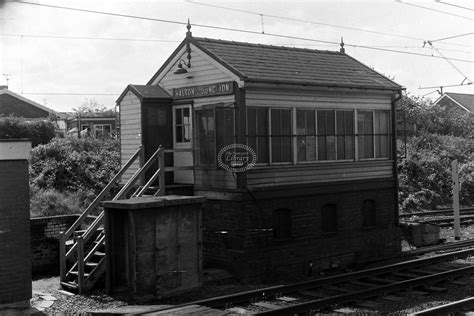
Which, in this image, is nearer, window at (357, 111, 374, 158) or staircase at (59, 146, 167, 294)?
staircase at (59, 146, 167, 294)

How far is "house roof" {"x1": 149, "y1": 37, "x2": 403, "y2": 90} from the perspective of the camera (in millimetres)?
15125

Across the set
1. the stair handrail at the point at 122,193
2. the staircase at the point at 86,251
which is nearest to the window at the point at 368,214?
the staircase at the point at 86,251

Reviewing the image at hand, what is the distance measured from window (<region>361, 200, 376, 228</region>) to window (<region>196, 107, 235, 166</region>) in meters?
5.24

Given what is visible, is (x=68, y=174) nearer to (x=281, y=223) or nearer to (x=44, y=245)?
(x=44, y=245)

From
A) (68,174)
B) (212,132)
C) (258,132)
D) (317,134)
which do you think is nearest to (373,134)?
(317,134)

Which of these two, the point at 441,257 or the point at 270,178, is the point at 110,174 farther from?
the point at 441,257

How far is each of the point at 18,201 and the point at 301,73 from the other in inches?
337

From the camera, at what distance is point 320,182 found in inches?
638

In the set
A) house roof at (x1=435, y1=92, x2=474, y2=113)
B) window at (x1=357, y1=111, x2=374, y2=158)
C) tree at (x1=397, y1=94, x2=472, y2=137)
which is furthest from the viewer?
house roof at (x1=435, y1=92, x2=474, y2=113)

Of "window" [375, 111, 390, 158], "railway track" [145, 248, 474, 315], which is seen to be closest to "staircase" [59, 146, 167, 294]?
"railway track" [145, 248, 474, 315]

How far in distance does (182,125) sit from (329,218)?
481 centimetres

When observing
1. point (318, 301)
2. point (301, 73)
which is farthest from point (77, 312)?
point (301, 73)

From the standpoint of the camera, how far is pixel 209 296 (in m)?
12.2

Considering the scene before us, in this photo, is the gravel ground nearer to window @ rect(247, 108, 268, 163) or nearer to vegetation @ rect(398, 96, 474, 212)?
window @ rect(247, 108, 268, 163)
